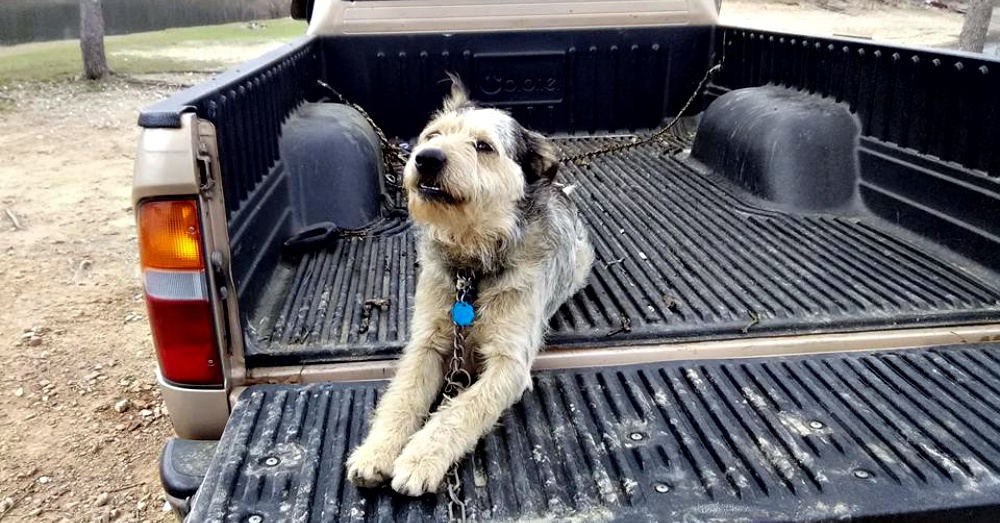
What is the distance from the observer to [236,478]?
7.48ft

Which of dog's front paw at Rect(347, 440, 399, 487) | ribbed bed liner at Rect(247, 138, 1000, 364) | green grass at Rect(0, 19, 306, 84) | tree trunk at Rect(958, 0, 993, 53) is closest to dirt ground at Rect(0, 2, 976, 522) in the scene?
ribbed bed liner at Rect(247, 138, 1000, 364)

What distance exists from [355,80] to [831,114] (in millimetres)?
3020

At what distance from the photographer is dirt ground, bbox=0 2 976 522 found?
393 cm

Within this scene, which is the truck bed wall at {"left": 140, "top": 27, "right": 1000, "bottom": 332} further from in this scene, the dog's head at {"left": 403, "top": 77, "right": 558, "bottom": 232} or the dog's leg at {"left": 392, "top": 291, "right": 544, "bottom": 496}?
the dog's leg at {"left": 392, "top": 291, "right": 544, "bottom": 496}

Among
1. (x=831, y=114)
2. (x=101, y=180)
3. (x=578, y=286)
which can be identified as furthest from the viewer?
(x=101, y=180)

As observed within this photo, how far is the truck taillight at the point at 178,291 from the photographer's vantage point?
242 centimetres

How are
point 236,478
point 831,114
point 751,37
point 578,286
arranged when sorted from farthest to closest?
point 751,37
point 831,114
point 578,286
point 236,478

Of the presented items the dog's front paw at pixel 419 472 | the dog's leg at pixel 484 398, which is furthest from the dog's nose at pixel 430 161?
the dog's front paw at pixel 419 472

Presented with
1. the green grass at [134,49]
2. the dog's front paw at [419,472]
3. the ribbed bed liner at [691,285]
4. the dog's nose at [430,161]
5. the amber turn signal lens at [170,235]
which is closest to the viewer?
the dog's front paw at [419,472]

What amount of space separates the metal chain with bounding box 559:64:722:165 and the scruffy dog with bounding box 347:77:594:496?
2.19m

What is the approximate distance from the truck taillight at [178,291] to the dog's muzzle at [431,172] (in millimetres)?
751

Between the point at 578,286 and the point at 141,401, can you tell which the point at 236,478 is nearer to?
the point at 578,286

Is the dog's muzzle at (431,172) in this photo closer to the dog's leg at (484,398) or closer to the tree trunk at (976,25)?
the dog's leg at (484,398)

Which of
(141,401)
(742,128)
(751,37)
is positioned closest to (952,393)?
(742,128)
